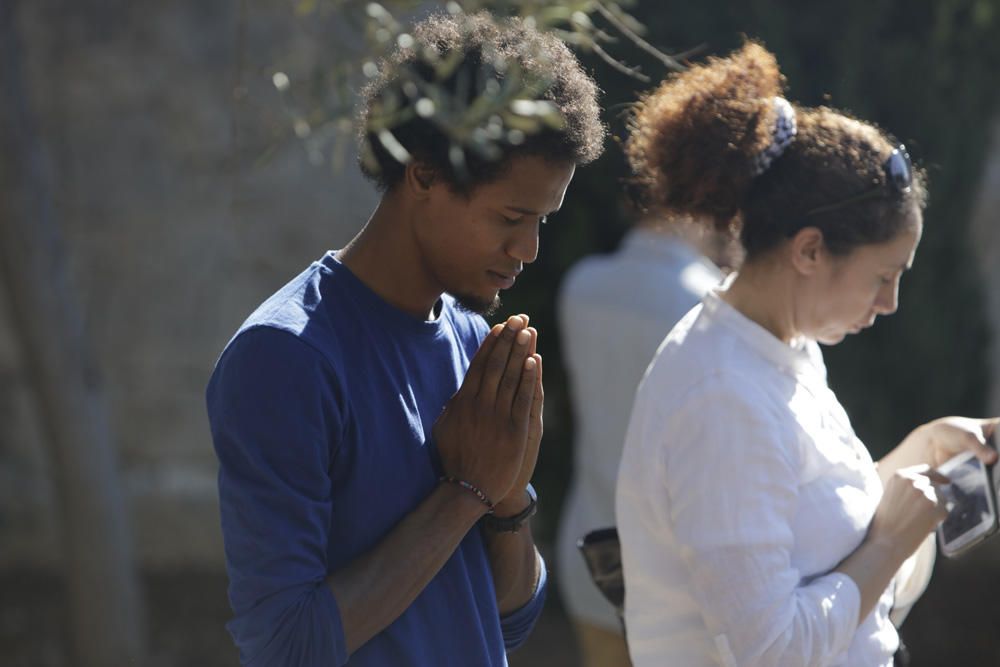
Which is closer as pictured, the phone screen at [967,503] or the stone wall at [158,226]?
the phone screen at [967,503]

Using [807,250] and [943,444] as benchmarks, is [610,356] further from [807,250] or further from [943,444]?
[807,250]

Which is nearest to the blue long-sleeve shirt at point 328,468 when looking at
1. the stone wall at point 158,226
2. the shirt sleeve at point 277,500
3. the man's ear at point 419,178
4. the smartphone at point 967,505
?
the shirt sleeve at point 277,500

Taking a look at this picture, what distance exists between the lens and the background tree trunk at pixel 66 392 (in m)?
4.88

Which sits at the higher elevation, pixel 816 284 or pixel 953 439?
pixel 816 284

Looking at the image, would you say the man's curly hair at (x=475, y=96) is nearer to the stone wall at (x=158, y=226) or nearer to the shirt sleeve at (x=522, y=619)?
the shirt sleeve at (x=522, y=619)

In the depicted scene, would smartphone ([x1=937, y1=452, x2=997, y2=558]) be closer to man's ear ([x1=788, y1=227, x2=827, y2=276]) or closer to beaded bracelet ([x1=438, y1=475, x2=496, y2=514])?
man's ear ([x1=788, y1=227, x2=827, y2=276])

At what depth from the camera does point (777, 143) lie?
7.83 feet

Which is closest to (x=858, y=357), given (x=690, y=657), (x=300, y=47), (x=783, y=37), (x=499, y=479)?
(x=783, y=37)

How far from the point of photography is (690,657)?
228cm

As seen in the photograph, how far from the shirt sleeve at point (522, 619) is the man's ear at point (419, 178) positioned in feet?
2.20

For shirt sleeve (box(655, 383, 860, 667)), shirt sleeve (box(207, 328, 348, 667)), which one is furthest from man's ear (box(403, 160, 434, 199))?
shirt sleeve (box(655, 383, 860, 667))

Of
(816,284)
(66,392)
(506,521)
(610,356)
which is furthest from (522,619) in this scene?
(66,392)

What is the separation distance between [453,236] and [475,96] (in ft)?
0.69

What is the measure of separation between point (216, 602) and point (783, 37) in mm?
3637
